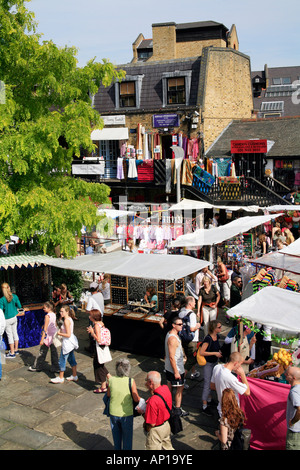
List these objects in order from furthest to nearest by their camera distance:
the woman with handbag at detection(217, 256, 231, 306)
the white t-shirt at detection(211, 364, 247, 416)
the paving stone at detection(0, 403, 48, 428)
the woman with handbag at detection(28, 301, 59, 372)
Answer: the woman with handbag at detection(217, 256, 231, 306) < the woman with handbag at detection(28, 301, 59, 372) < the paving stone at detection(0, 403, 48, 428) < the white t-shirt at detection(211, 364, 247, 416)

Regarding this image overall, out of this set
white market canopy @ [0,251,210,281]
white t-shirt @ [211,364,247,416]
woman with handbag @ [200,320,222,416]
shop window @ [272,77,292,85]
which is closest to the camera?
white t-shirt @ [211,364,247,416]

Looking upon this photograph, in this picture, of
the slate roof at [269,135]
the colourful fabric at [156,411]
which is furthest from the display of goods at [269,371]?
the slate roof at [269,135]

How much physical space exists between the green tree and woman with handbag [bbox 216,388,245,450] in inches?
270

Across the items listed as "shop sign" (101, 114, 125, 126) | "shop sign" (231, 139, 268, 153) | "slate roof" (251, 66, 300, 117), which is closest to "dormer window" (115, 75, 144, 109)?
"shop sign" (101, 114, 125, 126)

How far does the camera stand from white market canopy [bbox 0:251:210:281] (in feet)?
35.1

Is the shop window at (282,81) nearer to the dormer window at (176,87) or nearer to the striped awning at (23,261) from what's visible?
the dormer window at (176,87)

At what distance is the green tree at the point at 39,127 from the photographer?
451 inches

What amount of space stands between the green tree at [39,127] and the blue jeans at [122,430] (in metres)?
6.16

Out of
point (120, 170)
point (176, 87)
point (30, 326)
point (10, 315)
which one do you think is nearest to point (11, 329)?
point (10, 315)

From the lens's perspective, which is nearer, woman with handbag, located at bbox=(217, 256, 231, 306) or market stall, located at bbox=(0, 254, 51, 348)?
market stall, located at bbox=(0, 254, 51, 348)

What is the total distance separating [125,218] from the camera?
22.0 meters

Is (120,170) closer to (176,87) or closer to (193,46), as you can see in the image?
(176,87)

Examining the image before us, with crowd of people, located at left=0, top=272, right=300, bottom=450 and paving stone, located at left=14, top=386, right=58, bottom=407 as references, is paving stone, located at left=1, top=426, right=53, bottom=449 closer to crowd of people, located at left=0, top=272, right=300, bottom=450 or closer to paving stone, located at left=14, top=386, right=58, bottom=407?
paving stone, located at left=14, top=386, right=58, bottom=407

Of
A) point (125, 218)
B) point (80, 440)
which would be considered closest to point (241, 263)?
point (125, 218)
